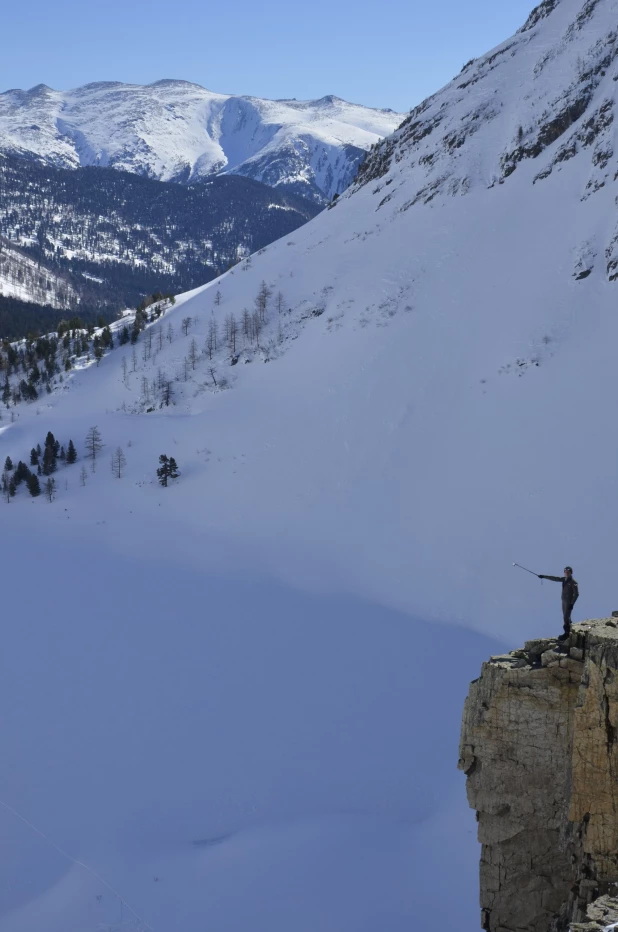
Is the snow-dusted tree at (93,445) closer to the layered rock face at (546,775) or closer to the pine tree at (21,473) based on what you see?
the pine tree at (21,473)

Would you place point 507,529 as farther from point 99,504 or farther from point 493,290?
point 99,504

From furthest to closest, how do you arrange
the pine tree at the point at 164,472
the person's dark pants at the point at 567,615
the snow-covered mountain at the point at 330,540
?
1. the pine tree at the point at 164,472
2. the snow-covered mountain at the point at 330,540
3. the person's dark pants at the point at 567,615

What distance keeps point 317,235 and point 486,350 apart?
129 ft

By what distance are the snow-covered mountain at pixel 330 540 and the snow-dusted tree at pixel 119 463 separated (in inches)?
37.1

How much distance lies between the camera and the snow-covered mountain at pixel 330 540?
24391mm

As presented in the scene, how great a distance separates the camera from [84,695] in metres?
33.8

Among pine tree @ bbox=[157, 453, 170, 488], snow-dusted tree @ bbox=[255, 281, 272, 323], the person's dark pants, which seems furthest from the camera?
snow-dusted tree @ bbox=[255, 281, 272, 323]

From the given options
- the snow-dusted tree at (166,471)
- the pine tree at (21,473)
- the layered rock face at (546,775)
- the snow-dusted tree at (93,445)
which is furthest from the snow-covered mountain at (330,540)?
the layered rock face at (546,775)

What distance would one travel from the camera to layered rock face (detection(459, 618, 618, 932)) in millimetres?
10211

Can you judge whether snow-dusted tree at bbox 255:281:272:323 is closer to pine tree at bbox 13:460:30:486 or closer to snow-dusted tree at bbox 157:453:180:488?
snow-dusted tree at bbox 157:453:180:488

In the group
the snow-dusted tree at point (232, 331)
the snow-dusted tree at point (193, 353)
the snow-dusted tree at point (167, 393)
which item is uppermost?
the snow-dusted tree at point (232, 331)

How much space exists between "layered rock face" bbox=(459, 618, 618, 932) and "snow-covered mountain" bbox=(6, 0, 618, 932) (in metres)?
10.8

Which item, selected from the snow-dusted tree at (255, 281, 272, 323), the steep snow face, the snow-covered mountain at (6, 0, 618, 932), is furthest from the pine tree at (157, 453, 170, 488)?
the steep snow face

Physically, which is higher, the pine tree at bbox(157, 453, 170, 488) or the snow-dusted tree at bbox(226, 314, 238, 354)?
the snow-dusted tree at bbox(226, 314, 238, 354)
